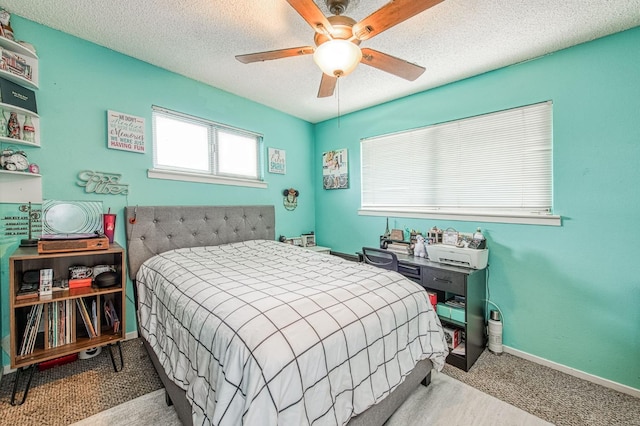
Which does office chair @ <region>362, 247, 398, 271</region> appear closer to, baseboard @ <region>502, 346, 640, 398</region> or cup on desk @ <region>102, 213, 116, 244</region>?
baseboard @ <region>502, 346, 640, 398</region>

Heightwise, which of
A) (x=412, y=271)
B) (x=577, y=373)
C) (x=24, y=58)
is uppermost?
(x=24, y=58)

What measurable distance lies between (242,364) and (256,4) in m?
1.98

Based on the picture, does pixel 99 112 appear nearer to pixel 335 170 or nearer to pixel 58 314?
pixel 58 314

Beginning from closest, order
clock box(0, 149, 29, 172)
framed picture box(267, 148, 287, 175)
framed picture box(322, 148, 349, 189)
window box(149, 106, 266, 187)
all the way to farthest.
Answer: clock box(0, 149, 29, 172) < window box(149, 106, 266, 187) < framed picture box(267, 148, 287, 175) < framed picture box(322, 148, 349, 189)

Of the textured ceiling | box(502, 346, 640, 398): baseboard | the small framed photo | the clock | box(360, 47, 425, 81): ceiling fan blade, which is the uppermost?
the textured ceiling

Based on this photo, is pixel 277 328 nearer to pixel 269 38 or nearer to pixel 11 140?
pixel 269 38

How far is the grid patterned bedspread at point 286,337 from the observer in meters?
0.92

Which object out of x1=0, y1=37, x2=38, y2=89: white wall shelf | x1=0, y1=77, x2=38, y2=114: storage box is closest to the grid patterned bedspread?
x1=0, y1=77, x2=38, y2=114: storage box

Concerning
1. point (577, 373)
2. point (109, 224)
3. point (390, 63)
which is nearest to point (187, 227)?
point (109, 224)

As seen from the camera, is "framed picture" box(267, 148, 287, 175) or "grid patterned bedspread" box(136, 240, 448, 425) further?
"framed picture" box(267, 148, 287, 175)

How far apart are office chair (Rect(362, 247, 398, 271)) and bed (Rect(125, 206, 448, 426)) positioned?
506mm

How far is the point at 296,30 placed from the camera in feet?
6.20

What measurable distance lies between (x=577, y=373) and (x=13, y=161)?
430 cm

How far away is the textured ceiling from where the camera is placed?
1.68 metres
